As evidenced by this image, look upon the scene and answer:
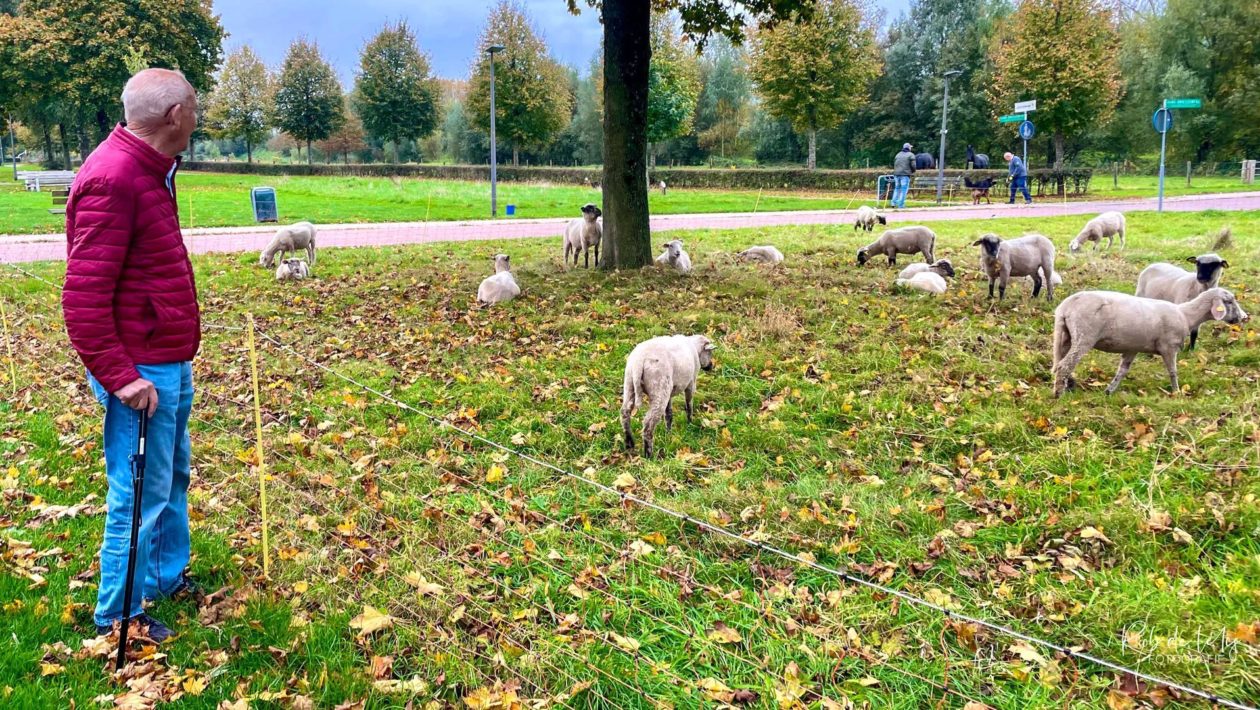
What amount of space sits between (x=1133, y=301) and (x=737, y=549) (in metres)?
4.43

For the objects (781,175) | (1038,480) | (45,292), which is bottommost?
(1038,480)

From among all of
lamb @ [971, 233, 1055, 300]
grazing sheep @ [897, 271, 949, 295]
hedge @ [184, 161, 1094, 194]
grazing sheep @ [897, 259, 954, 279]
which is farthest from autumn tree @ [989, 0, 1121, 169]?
lamb @ [971, 233, 1055, 300]

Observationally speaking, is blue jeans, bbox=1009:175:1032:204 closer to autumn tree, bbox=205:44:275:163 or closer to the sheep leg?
the sheep leg

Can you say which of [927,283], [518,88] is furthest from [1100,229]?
[518,88]

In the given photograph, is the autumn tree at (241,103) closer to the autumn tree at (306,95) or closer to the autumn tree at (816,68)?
the autumn tree at (306,95)

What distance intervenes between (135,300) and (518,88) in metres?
52.2

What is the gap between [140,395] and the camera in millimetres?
3371

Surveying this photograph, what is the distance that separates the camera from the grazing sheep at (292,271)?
13336 mm

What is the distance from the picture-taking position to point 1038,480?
17.3 feet

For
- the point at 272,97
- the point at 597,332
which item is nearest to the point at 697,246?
the point at 597,332

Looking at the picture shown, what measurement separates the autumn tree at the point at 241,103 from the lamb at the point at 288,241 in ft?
193

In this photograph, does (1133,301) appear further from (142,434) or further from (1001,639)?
(142,434)

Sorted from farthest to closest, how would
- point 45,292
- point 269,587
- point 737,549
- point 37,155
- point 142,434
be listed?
point 37,155, point 45,292, point 737,549, point 269,587, point 142,434

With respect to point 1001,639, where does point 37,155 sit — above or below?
above
